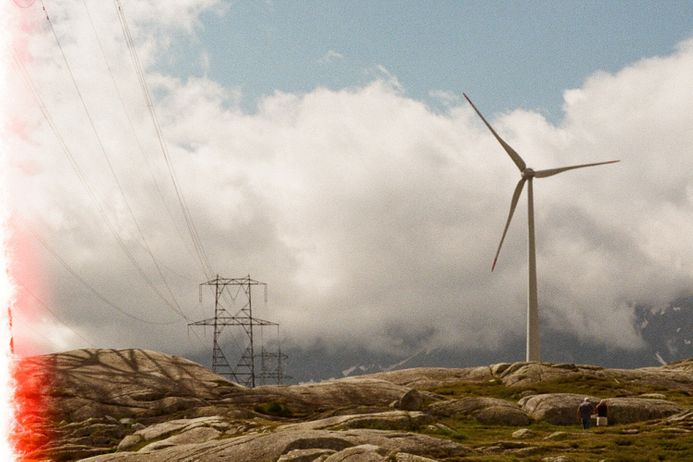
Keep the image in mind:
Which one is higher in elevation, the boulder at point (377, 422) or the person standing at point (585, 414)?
the boulder at point (377, 422)

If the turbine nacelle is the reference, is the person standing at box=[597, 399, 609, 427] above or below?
below

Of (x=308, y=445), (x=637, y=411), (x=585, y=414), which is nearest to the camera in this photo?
(x=308, y=445)

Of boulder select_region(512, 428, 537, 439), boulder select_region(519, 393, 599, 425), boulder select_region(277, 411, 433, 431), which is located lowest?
boulder select_region(512, 428, 537, 439)

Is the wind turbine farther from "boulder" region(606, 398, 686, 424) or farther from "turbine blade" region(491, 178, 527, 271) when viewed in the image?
"boulder" region(606, 398, 686, 424)

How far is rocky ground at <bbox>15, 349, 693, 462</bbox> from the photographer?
2324 inches

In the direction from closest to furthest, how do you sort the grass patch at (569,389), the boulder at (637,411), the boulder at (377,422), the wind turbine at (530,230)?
the boulder at (377,422), the boulder at (637,411), the grass patch at (569,389), the wind turbine at (530,230)

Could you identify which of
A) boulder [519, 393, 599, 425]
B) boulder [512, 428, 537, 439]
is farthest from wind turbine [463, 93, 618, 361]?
boulder [512, 428, 537, 439]

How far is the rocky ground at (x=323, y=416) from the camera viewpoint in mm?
59031

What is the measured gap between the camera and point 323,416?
90250 mm

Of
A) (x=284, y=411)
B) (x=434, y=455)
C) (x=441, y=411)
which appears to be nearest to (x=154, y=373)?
(x=284, y=411)

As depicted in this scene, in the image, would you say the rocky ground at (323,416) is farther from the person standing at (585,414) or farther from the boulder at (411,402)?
the person standing at (585,414)

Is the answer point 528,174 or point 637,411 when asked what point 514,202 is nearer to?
point 528,174

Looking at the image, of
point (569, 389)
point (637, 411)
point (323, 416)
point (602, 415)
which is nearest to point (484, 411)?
point (602, 415)

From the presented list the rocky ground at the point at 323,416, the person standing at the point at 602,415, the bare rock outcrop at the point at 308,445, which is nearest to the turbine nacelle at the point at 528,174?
the rocky ground at the point at 323,416
